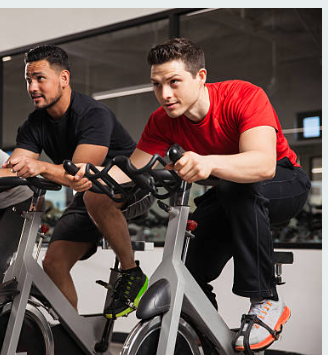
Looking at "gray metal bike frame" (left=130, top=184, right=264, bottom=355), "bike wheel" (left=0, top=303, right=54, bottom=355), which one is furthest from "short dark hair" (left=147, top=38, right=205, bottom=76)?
"bike wheel" (left=0, top=303, right=54, bottom=355)

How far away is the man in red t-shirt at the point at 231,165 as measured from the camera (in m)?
1.55

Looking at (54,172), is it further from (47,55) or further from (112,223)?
(47,55)

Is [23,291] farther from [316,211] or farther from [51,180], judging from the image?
[316,211]

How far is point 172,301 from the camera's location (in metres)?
1.55

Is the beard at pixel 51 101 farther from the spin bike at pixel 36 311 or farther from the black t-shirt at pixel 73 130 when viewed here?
the spin bike at pixel 36 311

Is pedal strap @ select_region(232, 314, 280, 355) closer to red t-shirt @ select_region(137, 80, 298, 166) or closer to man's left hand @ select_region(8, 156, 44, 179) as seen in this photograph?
red t-shirt @ select_region(137, 80, 298, 166)

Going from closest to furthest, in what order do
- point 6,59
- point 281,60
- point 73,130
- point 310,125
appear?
point 73,130
point 310,125
point 281,60
point 6,59

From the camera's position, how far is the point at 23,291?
1.95 meters

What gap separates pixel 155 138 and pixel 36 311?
864mm

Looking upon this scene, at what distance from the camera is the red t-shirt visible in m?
1.69

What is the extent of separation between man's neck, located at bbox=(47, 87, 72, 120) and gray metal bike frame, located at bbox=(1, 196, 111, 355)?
0.51 m

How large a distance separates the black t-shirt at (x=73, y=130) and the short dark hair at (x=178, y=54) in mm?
630

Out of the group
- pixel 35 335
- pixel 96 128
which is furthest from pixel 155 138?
pixel 35 335
